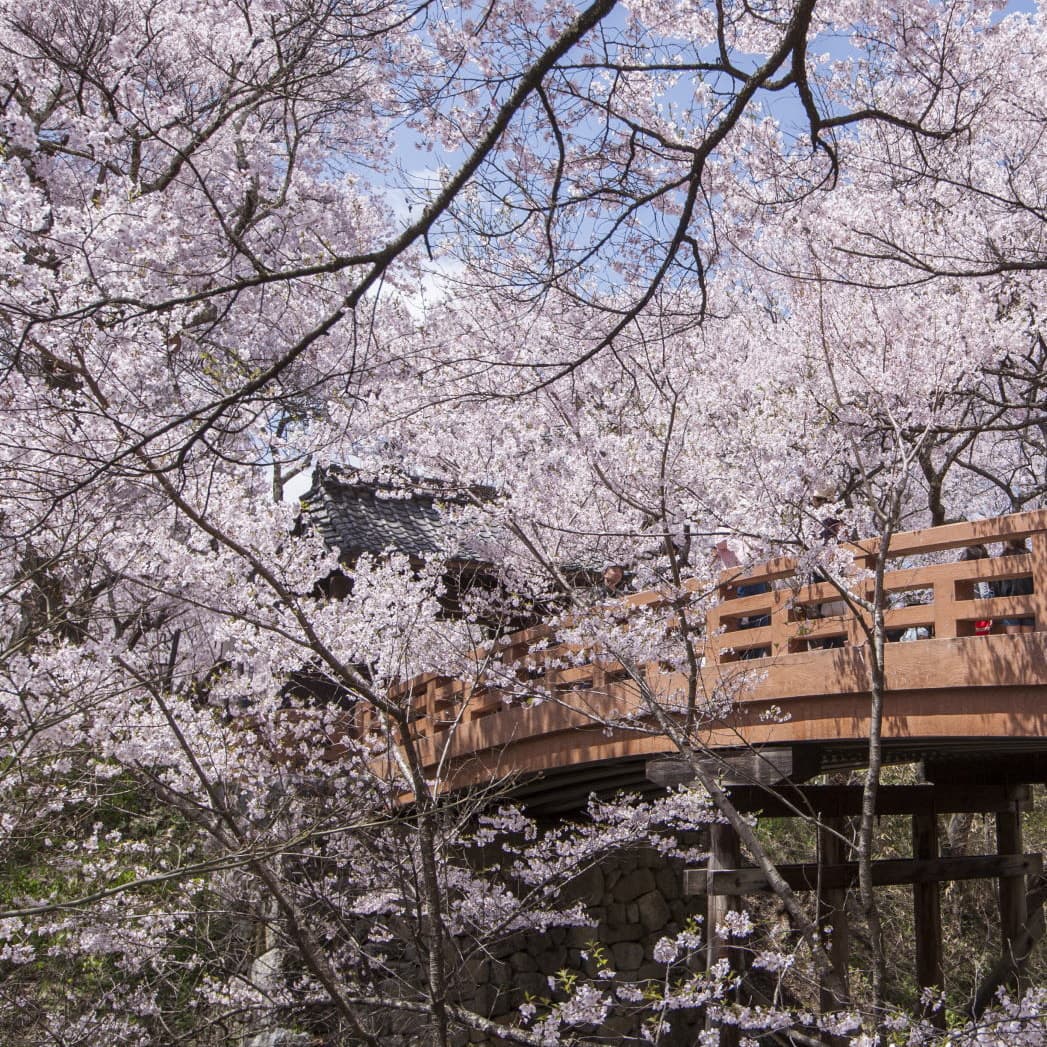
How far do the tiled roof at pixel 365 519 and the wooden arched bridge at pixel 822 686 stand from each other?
216 inches

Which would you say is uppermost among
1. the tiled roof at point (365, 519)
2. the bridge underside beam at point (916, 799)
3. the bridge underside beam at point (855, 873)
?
the tiled roof at point (365, 519)

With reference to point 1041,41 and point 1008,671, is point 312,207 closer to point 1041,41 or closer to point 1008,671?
point 1041,41

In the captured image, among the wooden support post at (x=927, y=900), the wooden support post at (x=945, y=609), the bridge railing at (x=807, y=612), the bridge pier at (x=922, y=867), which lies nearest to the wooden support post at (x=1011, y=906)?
the bridge pier at (x=922, y=867)

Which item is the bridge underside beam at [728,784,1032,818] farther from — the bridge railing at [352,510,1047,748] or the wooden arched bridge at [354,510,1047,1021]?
the bridge railing at [352,510,1047,748]

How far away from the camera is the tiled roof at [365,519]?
1360 cm

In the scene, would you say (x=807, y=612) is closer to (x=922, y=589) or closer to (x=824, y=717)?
(x=824, y=717)

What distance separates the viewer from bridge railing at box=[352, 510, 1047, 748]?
17.2ft

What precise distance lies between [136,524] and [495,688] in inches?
105

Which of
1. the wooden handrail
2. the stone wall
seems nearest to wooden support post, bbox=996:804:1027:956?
the wooden handrail

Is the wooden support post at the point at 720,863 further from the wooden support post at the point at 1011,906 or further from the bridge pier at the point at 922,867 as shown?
the wooden support post at the point at 1011,906

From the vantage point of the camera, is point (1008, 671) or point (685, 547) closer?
point (1008, 671)

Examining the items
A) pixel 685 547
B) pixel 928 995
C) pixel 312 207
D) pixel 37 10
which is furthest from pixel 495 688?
pixel 37 10

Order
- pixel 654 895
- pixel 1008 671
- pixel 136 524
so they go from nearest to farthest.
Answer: pixel 1008 671 < pixel 136 524 < pixel 654 895

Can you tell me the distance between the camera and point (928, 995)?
19.5ft
